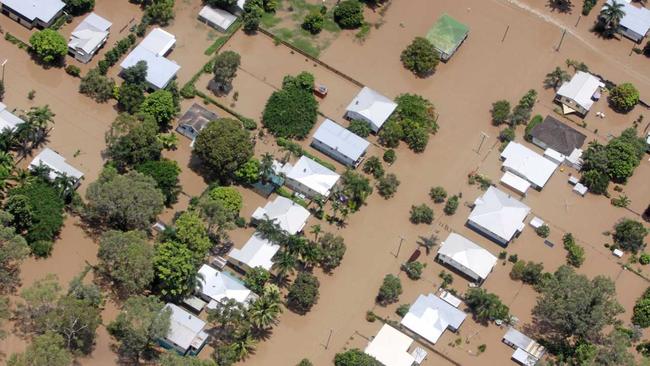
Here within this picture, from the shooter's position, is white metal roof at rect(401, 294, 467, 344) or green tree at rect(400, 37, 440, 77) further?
green tree at rect(400, 37, 440, 77)

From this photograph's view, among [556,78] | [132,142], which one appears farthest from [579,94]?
[132,142]

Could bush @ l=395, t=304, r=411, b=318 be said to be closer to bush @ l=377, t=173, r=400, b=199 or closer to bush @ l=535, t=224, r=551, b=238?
bush @ l=377, t=173, r=400, b=199

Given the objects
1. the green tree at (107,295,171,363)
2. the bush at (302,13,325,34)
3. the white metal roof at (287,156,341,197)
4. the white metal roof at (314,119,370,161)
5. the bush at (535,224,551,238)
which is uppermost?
the bush at (302,13,325,34)

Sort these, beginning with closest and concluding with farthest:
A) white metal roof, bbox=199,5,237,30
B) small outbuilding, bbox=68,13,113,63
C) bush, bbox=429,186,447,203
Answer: bush, bbox=429,186,447,203 < small outbuilding, bbox=68,13,113,63 < white metal roof, bbox=199,5,237,30

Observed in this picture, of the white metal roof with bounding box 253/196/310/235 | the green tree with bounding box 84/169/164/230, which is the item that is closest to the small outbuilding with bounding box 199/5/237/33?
the white metal roof with bounding box 253/196/310/235

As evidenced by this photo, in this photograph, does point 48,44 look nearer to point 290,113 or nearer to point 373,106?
point 290,113

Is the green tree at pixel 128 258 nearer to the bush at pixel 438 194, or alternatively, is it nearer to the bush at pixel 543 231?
the bush at pixel 438 194
